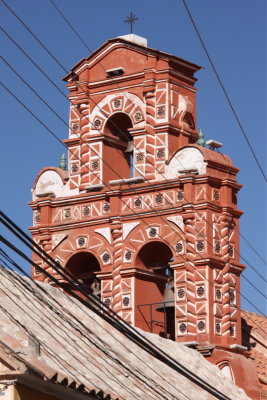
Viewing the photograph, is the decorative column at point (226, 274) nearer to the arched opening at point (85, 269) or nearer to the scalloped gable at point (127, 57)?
the arched opening at point (85, 269)

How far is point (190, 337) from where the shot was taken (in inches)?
1417

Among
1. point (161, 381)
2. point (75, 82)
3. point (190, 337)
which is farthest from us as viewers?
point (75, 82)

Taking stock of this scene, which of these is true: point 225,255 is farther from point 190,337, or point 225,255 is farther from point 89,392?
point 89,392

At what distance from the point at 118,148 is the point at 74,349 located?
1125 cm

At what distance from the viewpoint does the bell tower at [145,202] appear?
36375 mm

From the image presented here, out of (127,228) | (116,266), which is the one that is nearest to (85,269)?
(116,266)

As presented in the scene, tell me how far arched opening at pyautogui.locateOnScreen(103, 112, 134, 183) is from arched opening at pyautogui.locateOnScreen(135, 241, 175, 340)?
197 centimetres

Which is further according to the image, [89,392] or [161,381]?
[161,381]

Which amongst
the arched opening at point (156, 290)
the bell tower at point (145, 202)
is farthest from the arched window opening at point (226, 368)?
the arched opening at point (156, 290)

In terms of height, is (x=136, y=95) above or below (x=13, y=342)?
above

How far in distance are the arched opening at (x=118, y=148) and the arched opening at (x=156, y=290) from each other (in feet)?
→ 6.46

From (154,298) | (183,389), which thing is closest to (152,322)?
(154,298)

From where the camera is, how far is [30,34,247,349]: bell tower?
36.4 metres

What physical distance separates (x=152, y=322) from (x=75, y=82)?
595cm
